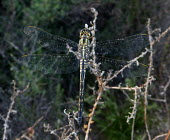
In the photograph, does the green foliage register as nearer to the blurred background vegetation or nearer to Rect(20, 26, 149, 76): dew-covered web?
the blurred background vegetation

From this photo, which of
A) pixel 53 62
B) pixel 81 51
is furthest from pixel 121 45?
pixel 53 62

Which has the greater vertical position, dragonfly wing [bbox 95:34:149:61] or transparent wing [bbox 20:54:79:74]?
dragonfly wing [bbox 95:34:149:61]

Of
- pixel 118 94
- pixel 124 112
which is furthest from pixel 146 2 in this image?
pixel 124 112

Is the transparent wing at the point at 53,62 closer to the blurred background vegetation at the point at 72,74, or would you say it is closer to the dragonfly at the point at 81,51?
the dragonfly at the point at 81,51

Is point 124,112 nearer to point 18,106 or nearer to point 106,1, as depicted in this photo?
point 18,106

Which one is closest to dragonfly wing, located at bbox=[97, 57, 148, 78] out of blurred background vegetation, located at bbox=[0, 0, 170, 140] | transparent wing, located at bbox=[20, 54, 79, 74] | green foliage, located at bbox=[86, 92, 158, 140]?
transparent wing, located at bbox=[20, 54, 79, 74]
